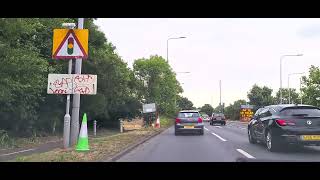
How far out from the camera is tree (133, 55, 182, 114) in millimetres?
51625

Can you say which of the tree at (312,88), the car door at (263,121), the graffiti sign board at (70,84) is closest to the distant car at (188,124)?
the car door at (263,121)

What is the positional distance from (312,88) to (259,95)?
163 feet

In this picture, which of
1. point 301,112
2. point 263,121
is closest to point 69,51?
point 263,121

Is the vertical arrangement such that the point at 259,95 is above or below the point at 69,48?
above

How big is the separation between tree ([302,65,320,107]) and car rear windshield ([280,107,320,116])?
113 feet

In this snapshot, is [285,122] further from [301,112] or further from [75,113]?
[75,113]

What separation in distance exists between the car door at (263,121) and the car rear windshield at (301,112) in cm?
83

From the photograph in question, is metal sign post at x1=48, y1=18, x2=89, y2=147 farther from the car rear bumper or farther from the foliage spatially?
the car rear bumper

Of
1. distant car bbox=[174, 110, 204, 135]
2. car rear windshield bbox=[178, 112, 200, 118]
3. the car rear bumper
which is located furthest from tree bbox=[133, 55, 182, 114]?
the car rear bumper

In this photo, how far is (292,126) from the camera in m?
15.1

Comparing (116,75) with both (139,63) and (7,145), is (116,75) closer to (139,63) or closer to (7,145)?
(7,145)

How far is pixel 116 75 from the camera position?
3406cm

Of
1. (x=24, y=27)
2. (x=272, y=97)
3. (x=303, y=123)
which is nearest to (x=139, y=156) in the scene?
(x=303, y=123)
